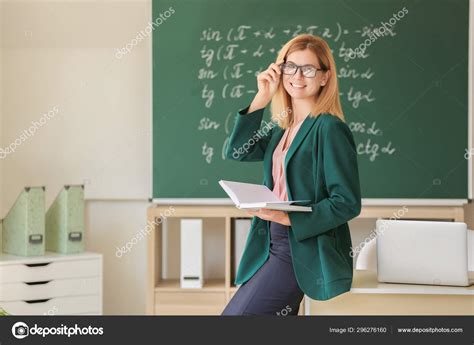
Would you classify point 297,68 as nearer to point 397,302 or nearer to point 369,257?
point 397,302

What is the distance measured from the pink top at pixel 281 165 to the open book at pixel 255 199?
45 millimetres

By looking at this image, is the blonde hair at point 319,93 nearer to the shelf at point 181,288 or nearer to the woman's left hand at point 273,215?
the woman's left hand at point 273,215

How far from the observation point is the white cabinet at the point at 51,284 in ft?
11.3

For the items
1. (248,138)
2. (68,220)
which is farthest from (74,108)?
(248,138)

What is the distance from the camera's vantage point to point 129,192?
3.90 m

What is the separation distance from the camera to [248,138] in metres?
2.13

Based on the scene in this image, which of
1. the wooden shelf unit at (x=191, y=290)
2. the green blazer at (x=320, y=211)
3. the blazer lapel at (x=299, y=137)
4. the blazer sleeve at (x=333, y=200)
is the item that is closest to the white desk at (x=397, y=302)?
the green blazer at (x=320, y=211)

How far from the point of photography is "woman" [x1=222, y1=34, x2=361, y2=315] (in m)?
1.95

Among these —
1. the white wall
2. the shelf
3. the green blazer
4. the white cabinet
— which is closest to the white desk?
the green blazer

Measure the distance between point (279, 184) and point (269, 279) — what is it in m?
0.26

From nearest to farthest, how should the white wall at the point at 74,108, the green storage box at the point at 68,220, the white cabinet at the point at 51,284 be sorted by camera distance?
Result: the white cabinet at the point at 51,284 → the green storage box at the point at 68,220 → the white wall at the point at 74,108

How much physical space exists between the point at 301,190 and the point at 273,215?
0.36ft

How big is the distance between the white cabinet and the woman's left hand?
5.88ft

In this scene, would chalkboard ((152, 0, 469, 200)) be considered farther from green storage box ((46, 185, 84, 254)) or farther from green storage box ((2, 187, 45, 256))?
green storage box ((2, 187, 45, 256))
